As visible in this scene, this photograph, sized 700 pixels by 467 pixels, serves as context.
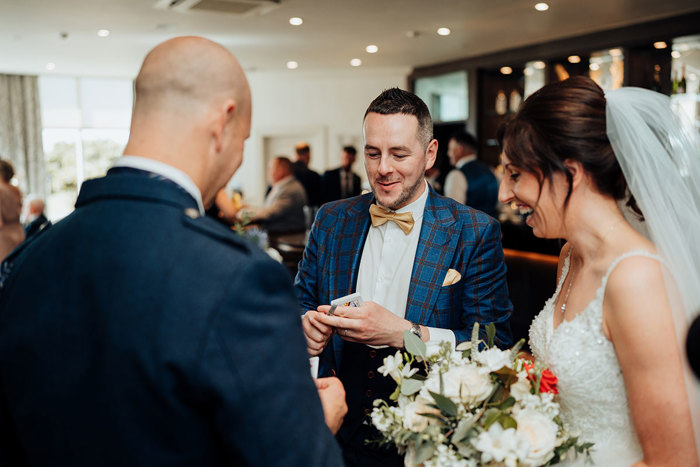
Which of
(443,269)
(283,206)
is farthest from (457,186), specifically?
(443,269)

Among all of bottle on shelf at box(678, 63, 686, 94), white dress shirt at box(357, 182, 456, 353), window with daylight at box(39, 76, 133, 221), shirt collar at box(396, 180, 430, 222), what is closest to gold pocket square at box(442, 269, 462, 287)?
white dress shirt at box(357, 182, 456, 353)

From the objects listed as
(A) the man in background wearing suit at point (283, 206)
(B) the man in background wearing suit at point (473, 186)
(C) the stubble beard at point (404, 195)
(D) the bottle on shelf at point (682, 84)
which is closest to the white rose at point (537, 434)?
(C) the stubble beard at point (404, 195)

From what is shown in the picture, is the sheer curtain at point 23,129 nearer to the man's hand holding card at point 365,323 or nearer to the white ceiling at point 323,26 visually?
the white ceiling at point 323,26

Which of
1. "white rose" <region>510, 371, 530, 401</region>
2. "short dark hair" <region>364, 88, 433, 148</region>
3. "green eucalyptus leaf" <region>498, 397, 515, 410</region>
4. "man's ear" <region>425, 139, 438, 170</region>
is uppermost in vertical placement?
"short dark hair" <region>364, 88, 433, 148</region>

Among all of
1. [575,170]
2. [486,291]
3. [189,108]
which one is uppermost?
[189,108]

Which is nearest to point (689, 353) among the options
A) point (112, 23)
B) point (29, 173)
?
point (112, 23)

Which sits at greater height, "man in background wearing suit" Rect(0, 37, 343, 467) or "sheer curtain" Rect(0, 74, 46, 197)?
"sheer curtain" Rect(0, 74, 46, 197)

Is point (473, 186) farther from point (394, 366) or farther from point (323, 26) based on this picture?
point (394, 366)

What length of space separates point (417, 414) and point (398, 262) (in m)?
0.80

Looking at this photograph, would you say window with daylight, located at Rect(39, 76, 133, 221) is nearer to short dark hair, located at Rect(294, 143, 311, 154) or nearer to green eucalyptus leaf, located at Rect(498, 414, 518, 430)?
short dark hair, located at Rect(294, 143, 311, 154)

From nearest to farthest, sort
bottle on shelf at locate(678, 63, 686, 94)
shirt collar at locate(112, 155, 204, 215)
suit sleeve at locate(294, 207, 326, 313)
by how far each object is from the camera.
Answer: shirt collar at locate(112, 155, 204, 215)
suit sleeve at locate(294, 207, 326, 313)
bottle on shelf at locate(678, 63, 686, 94)

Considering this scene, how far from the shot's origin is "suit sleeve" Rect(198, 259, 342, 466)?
83 cm

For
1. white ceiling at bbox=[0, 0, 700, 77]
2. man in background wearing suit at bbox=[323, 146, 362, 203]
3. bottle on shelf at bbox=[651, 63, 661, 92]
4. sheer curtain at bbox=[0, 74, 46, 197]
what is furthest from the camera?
sheer curtain at bbox=[0, 74, 46, 197]

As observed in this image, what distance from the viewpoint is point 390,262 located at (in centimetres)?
203
